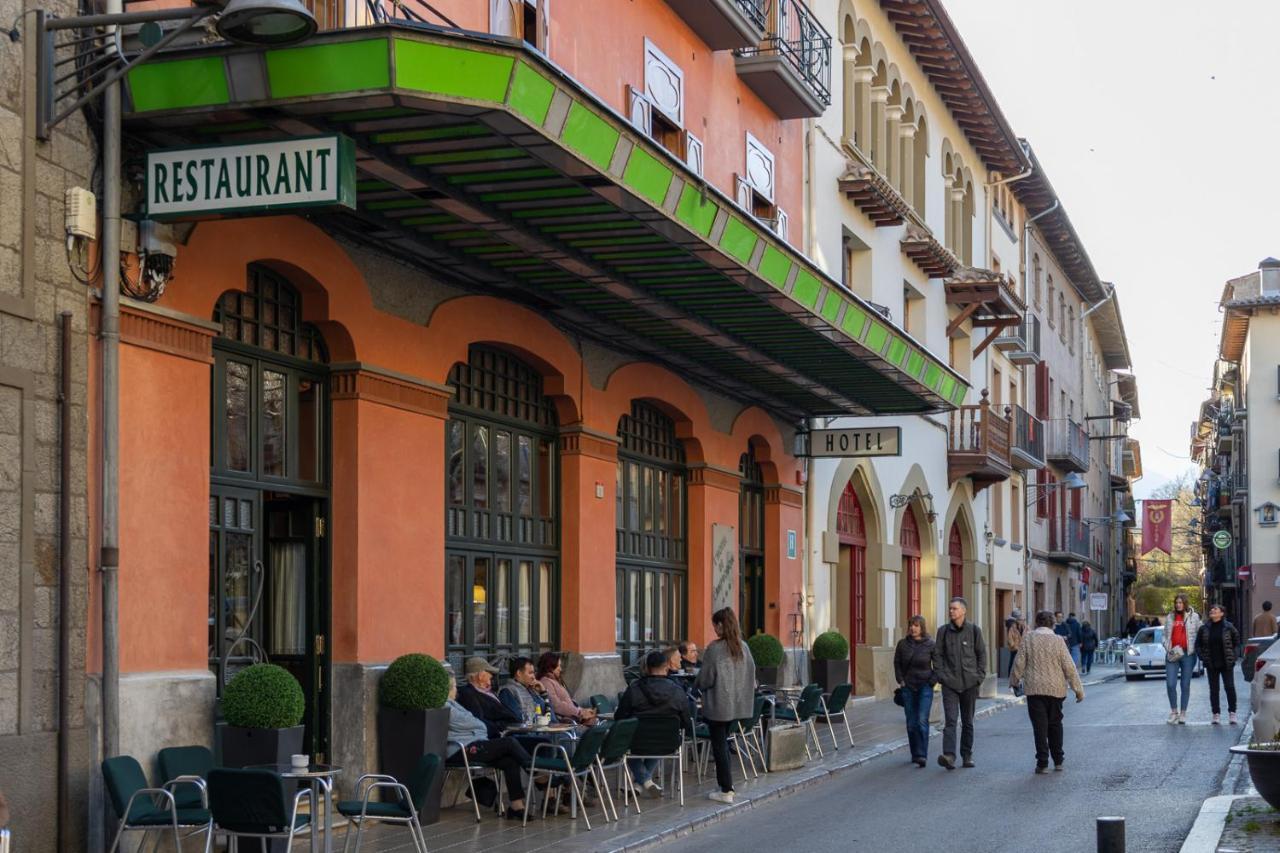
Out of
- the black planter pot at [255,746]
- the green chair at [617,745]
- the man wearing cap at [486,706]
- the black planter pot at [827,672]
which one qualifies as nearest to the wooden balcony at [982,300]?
the black planter pot at [827,672]

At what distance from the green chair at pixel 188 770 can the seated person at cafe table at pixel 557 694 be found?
4845mm

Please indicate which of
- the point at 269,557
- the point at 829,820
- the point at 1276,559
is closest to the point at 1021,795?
the point at 829,820

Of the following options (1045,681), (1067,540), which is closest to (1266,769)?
(1045,681)

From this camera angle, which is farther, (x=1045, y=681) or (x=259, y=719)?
(x=1045, y=681)

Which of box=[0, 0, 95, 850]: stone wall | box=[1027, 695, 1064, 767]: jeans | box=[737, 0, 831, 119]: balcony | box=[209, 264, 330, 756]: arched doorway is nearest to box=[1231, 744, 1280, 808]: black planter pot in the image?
box=[1027, 695, 1064, 767]: jeans

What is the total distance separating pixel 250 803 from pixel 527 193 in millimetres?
5041

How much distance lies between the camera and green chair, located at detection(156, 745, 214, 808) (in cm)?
1063

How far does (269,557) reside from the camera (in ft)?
45.0

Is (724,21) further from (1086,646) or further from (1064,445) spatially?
(1064,445)

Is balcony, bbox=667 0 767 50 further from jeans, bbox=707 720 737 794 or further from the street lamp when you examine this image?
the street lamp

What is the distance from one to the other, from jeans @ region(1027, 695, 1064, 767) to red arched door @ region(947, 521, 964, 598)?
19242 millimetres

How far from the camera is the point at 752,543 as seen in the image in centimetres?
2500

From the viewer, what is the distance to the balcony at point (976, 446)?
3481 centimetres

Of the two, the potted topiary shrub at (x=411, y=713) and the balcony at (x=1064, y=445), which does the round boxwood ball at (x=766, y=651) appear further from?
the balcony at (x=1064, y=445)
